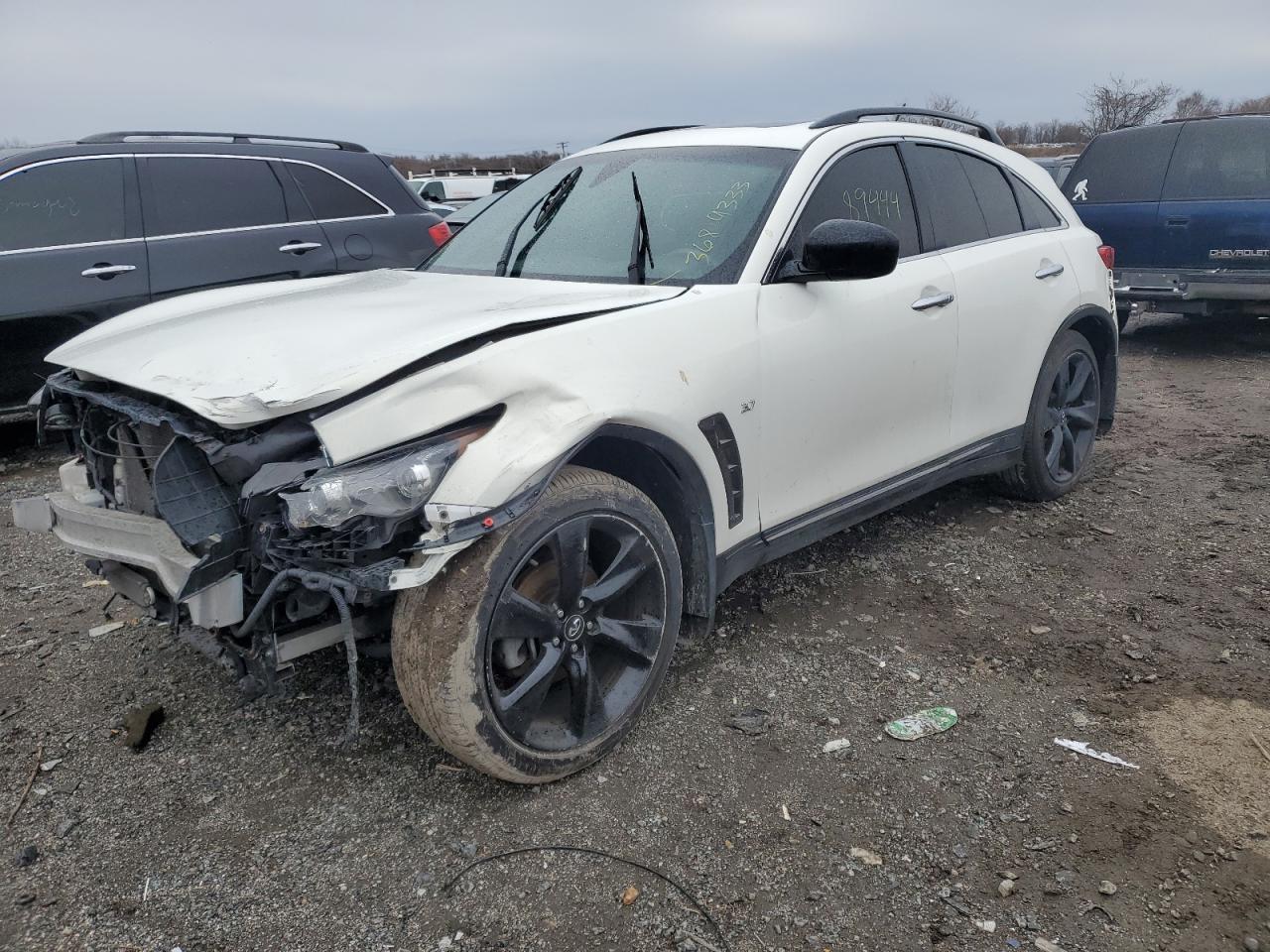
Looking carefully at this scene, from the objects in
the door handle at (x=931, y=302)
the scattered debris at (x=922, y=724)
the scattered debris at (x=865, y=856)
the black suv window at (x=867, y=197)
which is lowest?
the scattered debris at (x=865, y=856)

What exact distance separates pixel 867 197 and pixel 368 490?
7.65 feet

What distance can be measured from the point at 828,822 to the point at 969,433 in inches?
82.4

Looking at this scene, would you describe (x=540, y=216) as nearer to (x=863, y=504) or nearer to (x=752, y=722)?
(x=863, y=504)

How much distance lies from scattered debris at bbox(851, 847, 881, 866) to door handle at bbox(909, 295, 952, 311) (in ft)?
6.61

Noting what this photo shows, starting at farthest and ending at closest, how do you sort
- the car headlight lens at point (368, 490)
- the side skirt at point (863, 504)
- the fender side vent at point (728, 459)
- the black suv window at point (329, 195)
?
the black suv window at point (329, 195), the side skirt at point (863, 504), the fender side vent at point (728, 459), the car headlight lens at point (368, 490)

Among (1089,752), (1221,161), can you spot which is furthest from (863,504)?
(1221,161)

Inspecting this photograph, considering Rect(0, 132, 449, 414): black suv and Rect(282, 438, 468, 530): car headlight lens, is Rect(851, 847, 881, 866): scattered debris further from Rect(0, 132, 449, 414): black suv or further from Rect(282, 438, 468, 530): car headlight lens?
Rect(0, 132, 449, 414): black suv

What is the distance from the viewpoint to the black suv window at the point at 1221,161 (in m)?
7.81

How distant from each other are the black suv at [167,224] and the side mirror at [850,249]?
408 centimetres

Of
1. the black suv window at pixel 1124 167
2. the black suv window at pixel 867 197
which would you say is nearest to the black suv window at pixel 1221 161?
the black suv window at pixel 1124 167

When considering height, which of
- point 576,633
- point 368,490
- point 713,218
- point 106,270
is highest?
point 713,218

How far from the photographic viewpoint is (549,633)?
2545 mm

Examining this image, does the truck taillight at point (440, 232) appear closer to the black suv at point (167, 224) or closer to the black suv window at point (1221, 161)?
the black suv at point (167, 224)

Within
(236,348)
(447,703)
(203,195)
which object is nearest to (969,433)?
(447,703)
